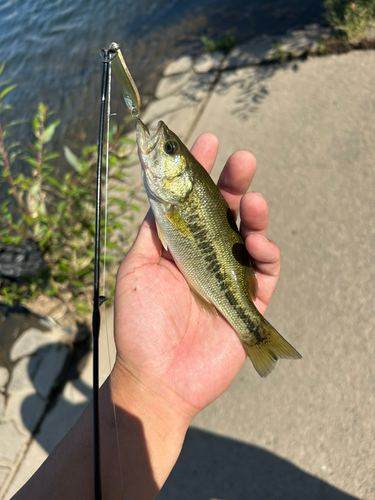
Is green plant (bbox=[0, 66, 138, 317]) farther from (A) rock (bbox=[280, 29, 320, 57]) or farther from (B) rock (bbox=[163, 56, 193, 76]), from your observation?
(B) rock (bbox=[163, 56, 193, 76])

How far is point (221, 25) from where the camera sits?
727 centimetres

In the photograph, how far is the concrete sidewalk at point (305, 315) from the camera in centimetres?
263

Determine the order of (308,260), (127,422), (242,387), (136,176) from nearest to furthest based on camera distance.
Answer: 1. (127,422)
2. (242,387)
3. (308,260)
4. (136,176)

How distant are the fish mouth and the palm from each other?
0.53 meters

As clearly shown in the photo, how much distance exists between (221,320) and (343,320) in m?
1.28

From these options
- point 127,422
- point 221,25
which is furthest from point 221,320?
point 221,25

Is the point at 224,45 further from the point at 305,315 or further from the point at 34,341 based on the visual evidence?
the point at 34,341

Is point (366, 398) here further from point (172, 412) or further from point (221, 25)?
point (221, 25)

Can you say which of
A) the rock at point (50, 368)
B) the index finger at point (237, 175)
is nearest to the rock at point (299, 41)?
the index finger at point (237, 175)

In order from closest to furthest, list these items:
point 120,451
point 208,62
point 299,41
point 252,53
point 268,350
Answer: point 120,451 → point 268,350 → point 299,41 → point 252,53 → point 208,62

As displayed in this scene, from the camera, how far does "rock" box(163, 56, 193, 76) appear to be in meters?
6.39

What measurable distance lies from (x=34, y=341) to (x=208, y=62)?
5177 millimetres

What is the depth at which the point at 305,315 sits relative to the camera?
323 centimetres

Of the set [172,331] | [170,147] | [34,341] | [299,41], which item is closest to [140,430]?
[172,331]
